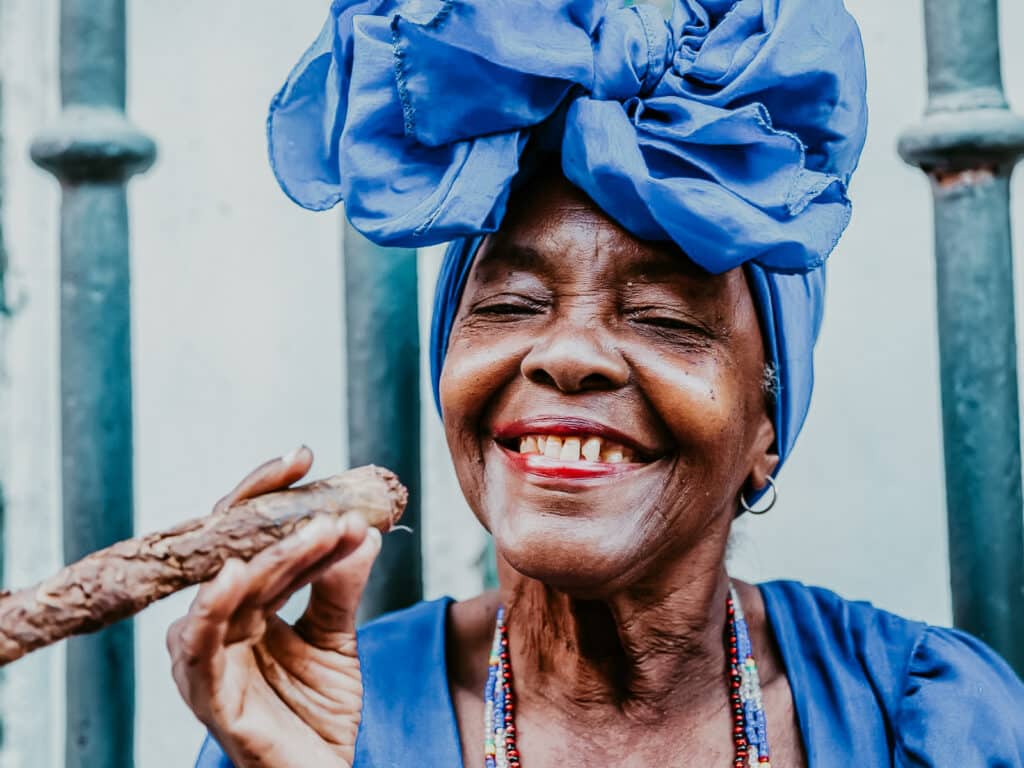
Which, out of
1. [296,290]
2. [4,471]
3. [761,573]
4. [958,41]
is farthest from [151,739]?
[958,41]

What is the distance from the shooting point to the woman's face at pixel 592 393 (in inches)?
63.3

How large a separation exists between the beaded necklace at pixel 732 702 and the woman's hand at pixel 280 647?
37 centimetres

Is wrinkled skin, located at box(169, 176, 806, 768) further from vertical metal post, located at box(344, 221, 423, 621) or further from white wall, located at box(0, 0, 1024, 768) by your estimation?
white wall, located at box(0, 0, 1024, 768)

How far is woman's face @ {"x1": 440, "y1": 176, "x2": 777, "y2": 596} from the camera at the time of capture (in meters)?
1.61

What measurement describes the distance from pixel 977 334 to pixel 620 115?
2.94 ft

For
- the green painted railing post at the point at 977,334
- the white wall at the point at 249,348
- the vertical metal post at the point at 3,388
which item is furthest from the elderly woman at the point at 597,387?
the vertical metal post at the point at 3,388

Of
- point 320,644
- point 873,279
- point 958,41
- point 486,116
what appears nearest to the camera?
point 320,644

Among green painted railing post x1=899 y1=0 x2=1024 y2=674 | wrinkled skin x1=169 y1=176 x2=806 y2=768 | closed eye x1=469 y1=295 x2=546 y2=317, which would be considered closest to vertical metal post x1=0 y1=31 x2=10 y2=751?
wrinkled skin x1=169 y1=176 x2=806 y2=768

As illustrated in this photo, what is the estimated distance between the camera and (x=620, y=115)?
158 cm

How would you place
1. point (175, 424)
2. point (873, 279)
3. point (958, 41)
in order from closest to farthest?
point (958, 41) → point (873, 279) → point (175, 424)

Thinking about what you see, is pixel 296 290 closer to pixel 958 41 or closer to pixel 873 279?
pixel 873 279

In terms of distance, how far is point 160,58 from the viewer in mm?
2604

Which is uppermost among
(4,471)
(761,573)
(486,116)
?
(486,116)

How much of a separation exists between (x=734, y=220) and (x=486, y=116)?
0.31 meters
